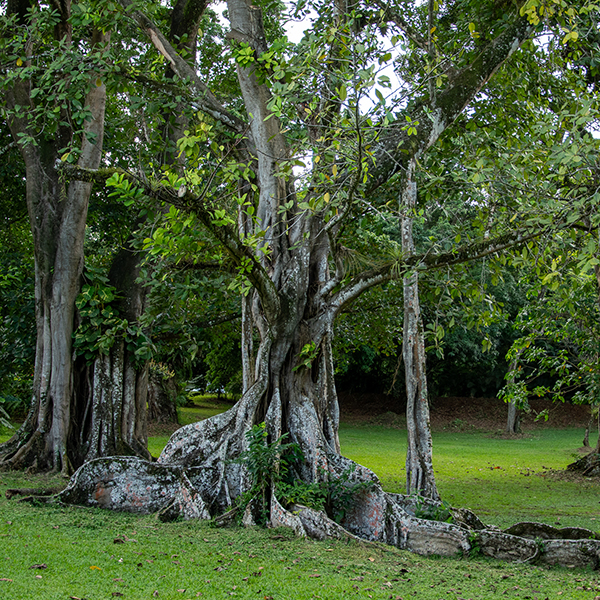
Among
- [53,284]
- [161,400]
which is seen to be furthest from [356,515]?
[161,400]

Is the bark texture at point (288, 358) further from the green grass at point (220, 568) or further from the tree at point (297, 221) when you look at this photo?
the green grass at point (220, 568)

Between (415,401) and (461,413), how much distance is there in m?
22.6

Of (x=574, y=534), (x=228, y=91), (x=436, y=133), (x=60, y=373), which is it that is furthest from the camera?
(x=228, y=91)

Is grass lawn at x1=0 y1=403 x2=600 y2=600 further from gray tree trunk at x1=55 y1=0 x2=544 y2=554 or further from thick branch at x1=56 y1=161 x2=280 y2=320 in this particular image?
thick branch at x1=56 y1=161 x2=280 y2=320

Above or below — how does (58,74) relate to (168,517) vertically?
above

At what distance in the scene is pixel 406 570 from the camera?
477 cm

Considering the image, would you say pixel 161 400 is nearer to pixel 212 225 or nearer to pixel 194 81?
pixel 194 81

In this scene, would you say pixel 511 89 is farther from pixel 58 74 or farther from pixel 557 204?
pixel 58 74

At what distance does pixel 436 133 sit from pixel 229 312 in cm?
550

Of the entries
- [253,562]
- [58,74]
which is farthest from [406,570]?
[58,74]

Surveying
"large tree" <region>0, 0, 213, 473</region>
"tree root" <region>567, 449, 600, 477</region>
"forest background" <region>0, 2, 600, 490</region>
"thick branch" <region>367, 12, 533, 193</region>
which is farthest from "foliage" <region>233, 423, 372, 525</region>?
"tree root" <region>567, 449, 600, 477</region>

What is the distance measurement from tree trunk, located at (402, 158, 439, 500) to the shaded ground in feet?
63.9

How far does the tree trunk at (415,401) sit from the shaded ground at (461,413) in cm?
1946

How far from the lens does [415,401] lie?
28.3ft
